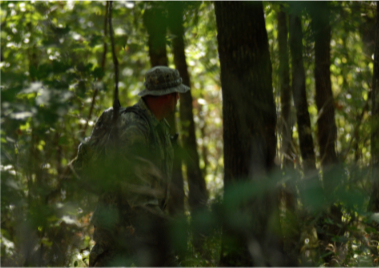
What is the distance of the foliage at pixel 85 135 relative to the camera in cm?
154

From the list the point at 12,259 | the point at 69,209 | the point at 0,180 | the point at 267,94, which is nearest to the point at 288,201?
the point at 267,94

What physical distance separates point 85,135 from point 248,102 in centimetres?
303

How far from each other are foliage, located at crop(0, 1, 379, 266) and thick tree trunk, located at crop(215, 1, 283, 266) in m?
0.17

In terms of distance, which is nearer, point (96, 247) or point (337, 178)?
point (337, 178)

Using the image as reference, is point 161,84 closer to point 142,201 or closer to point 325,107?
point 142,201

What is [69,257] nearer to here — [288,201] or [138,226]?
[138,226]

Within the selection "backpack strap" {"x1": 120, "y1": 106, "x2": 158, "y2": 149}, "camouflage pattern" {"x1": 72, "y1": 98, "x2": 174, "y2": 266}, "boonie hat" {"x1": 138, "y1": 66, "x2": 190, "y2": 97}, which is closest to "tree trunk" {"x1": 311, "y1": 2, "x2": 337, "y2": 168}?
"boonie hat" {"x1": 138, "y1": 66, "x2": 190, "y2": 97}

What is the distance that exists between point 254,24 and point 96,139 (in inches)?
56.8

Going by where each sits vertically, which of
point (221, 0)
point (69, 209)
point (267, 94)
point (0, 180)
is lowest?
point (69, 209)

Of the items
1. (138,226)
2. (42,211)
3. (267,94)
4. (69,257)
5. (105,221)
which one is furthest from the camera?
(69,257)

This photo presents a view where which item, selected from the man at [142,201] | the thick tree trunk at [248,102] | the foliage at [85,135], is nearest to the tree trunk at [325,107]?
the foliage at [85,135]

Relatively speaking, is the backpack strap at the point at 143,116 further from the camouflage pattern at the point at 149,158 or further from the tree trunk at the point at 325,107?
the tree trunk at the point at 325,107

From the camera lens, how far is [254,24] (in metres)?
3.05

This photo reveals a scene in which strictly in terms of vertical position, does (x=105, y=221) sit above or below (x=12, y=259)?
above
